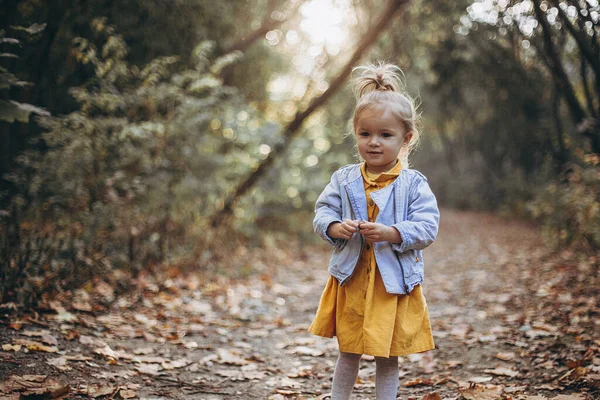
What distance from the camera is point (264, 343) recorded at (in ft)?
14.8

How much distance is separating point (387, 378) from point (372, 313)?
40 cm

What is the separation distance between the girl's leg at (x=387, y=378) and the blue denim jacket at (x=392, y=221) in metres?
0.42

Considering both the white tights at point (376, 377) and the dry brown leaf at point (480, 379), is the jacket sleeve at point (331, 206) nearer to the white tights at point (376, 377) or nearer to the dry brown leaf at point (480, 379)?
the white tights at point (376, 377)

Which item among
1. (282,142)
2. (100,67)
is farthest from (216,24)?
(100,67)

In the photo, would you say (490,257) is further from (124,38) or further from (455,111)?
(455,111)

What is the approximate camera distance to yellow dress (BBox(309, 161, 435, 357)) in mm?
2525

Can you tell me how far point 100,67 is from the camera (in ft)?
19.5

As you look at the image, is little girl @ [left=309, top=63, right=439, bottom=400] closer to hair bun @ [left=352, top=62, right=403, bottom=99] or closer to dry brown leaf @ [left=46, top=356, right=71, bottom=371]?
hair bun @ [left=352, top=62, right=403, bottom=99]

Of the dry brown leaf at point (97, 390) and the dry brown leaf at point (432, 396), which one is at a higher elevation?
the dry brown leaf at point (432, 396)

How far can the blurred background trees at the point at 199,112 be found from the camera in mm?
5406

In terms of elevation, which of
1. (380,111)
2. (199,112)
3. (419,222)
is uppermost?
(199,112)

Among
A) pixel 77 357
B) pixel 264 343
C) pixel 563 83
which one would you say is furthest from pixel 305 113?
pixel 77 357

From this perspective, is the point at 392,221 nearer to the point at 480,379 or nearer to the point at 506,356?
the point at 480,379

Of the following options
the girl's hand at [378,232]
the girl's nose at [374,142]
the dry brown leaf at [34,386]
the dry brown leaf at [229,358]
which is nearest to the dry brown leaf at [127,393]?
the dry brown leaf at [34,386]
